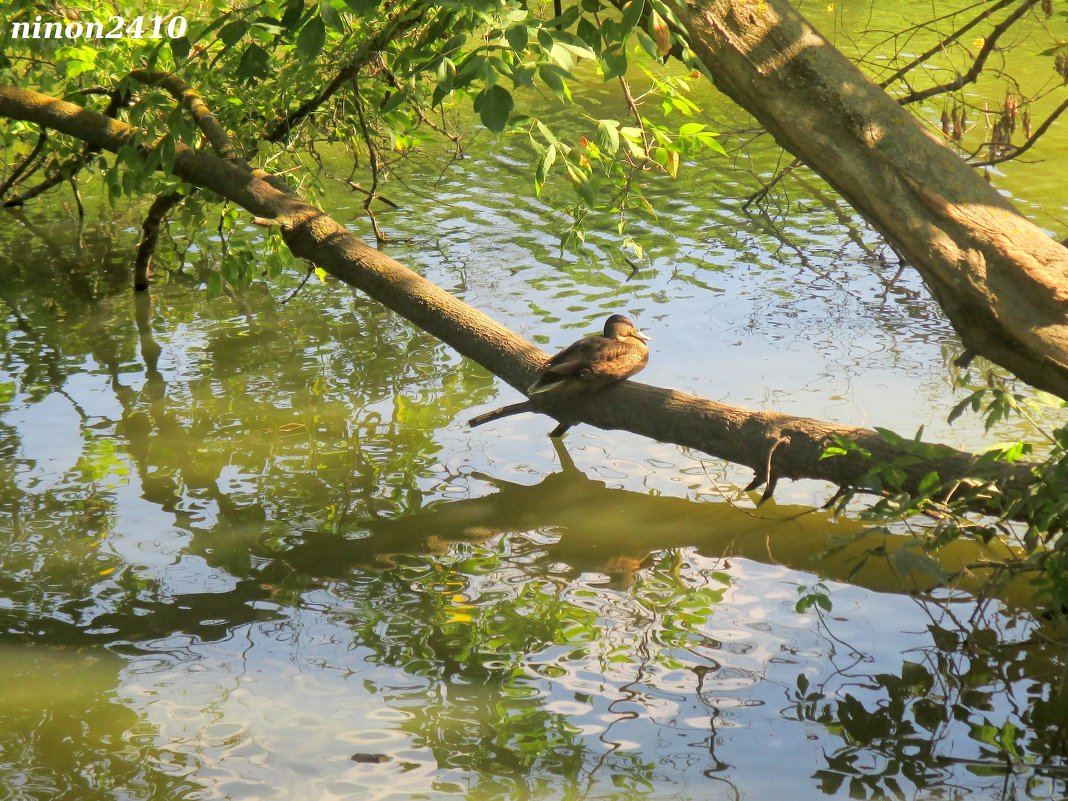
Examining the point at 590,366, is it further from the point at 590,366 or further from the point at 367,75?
the point at 367,75

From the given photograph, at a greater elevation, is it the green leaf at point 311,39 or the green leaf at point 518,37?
the green leaf at point 311,39

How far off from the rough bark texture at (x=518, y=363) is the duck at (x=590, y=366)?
0.10 metres

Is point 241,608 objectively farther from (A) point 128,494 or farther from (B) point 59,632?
(A) point 128,494

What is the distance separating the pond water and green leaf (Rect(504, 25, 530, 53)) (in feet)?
8.29

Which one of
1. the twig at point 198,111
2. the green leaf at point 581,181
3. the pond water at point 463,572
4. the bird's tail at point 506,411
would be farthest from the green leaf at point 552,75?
the twig at point 198,111

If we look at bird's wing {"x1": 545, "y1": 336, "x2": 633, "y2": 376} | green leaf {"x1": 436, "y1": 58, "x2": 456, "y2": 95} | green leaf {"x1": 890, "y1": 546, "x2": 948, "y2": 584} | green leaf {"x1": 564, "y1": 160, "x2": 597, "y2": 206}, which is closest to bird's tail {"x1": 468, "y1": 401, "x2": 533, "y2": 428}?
bird's wing {"x1": 545, "y1": 336, "x2": 633, "y2": 376}

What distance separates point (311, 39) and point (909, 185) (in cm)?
228

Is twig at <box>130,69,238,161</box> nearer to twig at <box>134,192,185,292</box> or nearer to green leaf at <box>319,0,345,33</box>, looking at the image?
twig at <box>134,192,185,292</box>

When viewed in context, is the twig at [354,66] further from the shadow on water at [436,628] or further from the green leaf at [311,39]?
the shadow on water at [436,628]

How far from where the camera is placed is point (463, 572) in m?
5.80

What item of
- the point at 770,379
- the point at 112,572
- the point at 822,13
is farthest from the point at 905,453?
the point at 822,13

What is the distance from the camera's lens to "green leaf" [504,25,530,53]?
3.59 meters

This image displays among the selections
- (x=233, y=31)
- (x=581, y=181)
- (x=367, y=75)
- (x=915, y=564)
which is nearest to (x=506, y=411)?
(x=581, y=181)

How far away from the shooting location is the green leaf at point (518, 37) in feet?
11.8
